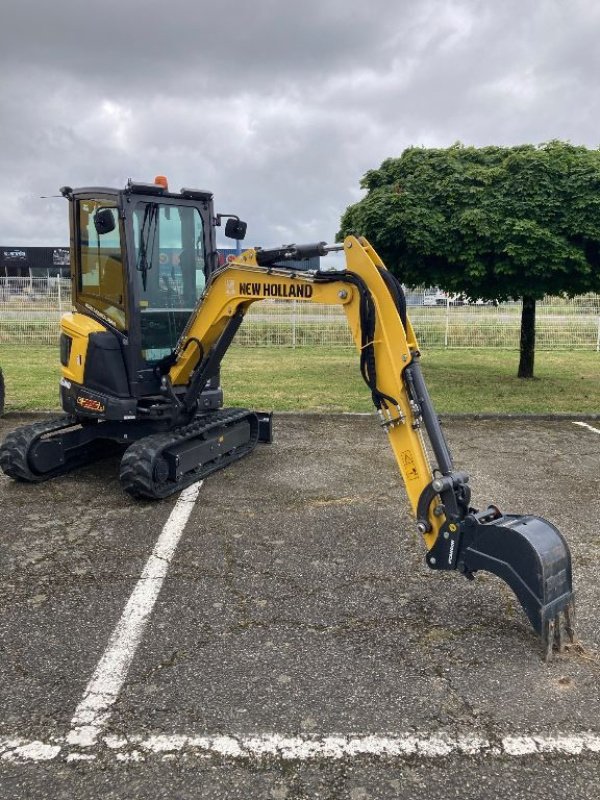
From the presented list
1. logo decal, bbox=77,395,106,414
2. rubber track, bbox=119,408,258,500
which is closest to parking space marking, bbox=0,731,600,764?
rubber track, bbox=119,408,258,500

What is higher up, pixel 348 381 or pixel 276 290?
pixel 276 290

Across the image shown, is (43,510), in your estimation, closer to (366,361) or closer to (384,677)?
(366,361)

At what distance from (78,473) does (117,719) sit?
4.48 metres

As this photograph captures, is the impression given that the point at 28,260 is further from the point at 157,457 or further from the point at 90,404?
the point at 157,457

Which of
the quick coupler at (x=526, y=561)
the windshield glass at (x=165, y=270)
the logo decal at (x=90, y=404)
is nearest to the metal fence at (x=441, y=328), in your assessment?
the windshield glass at (x=165, y=270)

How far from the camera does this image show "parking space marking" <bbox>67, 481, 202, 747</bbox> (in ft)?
10.6

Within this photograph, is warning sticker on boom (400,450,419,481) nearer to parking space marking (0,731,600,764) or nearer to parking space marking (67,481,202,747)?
parking space marking (0,731,600,764)

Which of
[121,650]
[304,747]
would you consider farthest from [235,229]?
[304,747]

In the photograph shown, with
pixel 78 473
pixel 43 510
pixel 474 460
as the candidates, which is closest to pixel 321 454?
pixel 474 460

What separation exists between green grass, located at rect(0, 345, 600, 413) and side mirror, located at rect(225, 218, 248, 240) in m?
4.28

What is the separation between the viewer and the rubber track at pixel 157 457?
613 cm

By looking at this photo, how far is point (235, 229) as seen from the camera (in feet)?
23.5

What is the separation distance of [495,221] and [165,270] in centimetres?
728

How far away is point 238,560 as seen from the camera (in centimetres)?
511
